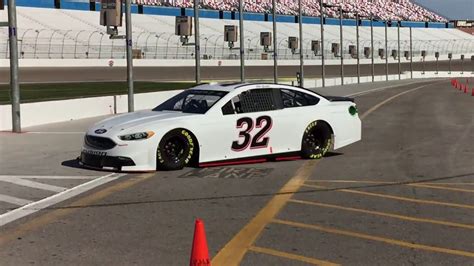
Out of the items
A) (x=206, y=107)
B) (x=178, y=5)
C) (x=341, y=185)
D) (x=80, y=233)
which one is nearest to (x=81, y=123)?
(x=206, y=107)

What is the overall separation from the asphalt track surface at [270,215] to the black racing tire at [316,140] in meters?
0.25

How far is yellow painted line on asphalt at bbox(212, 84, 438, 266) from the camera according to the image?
214 inches

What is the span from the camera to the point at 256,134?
10773mm

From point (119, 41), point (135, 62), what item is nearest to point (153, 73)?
point (135, 62)

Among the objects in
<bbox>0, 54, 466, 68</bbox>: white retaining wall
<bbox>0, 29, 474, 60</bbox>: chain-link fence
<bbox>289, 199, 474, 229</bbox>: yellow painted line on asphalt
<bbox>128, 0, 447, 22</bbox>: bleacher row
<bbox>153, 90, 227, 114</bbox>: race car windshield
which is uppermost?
<bbox>128, 0, 447, 22</bbox>: bleacher row

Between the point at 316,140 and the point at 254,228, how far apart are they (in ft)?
17.8

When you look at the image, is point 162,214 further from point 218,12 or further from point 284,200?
point 218,12

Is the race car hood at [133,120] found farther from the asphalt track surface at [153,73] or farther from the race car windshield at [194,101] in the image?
the asphalt track surface at [153,73]

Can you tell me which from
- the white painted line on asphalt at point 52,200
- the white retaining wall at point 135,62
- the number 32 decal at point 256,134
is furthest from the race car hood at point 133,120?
the white retaining wall at point 135,62

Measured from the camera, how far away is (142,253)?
18.3 ft

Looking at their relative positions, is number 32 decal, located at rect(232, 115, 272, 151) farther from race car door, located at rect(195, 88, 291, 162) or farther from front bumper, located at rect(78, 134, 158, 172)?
front bumper, located at rect(78, 134, 158, 172)

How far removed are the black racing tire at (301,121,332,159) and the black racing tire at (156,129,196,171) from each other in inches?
91.3

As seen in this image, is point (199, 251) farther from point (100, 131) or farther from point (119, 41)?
point (119, 41)

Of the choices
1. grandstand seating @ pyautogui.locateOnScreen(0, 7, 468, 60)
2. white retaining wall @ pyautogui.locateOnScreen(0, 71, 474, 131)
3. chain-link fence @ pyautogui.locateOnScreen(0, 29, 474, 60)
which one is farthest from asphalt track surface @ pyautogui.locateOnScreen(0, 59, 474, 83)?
white retaining wall @ pyautogui.locateOnScreen(0, 71, 474, 131)
